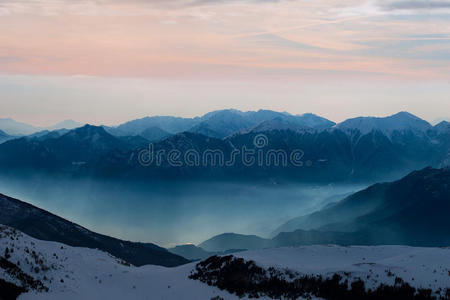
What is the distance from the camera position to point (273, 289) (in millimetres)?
39594

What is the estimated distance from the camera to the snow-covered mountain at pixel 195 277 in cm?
3709

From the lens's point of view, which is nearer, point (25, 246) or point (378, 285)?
point (378, 285)

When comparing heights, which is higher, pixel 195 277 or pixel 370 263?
pixel 370 263

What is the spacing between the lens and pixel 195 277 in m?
46.3

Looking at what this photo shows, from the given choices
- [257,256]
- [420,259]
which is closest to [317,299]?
[420,259]

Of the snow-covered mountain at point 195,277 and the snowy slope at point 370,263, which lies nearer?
the snow-covered mountain at point 195,277

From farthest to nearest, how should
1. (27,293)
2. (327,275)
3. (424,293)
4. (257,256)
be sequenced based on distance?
(257,256)
(327,275)
(424,293)
(27,293)

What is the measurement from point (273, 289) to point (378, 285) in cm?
871

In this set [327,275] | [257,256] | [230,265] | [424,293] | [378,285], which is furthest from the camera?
[257,256]

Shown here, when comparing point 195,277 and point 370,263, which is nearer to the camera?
point 370,263

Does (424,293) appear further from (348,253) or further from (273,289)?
(348,253)

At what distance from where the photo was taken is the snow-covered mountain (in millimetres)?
37094

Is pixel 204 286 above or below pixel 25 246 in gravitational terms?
below

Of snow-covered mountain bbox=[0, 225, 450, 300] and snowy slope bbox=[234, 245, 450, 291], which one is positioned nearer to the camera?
snow-covered mountain bbox=[0, 225, 450, 300]
